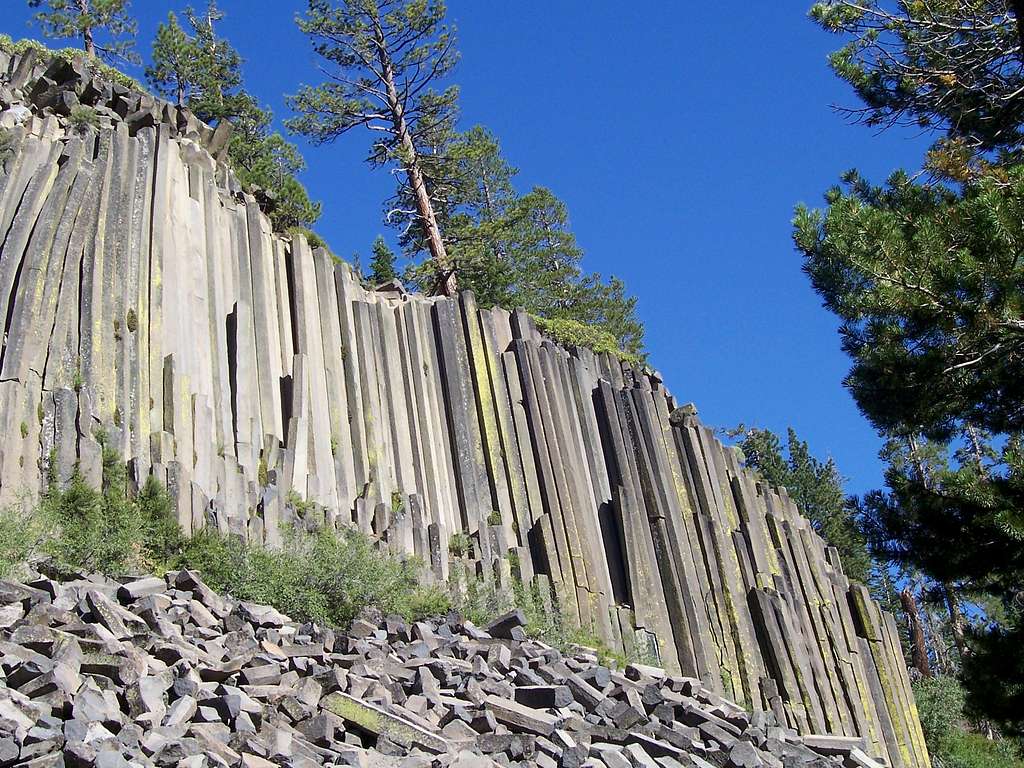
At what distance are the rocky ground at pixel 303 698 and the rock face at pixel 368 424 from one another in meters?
2.03

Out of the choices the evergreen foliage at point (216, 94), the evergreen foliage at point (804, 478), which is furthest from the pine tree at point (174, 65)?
the evergreen foliage at point (804, 478)

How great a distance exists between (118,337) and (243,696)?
5.67m

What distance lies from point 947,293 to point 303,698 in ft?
23.9

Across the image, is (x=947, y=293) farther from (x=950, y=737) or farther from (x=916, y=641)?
(x=916, y=641)

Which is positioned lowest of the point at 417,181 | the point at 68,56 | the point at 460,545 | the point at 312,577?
the point at 312,577

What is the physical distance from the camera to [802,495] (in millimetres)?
34312

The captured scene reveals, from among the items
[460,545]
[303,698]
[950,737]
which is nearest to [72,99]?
[460,545]

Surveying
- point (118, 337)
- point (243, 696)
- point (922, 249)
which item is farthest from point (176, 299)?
point (922, 249)

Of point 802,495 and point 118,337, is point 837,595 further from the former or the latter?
point 802,495

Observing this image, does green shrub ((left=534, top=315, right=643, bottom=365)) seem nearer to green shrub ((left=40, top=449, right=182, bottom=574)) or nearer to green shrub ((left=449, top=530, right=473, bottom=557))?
green shrub ((left=449, top=530, right=473, bottom=557))

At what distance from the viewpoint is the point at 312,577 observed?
9820 millimetres

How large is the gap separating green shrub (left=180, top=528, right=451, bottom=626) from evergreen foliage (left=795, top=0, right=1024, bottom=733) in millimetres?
5138

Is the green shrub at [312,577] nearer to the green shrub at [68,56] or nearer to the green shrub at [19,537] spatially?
the green shrub at [19,537]

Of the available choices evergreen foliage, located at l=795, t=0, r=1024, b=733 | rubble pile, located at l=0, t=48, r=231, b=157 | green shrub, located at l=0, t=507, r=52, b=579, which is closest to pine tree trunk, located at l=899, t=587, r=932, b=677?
evergreen foliage, located at l=795, t=0, r=1024, b=733
